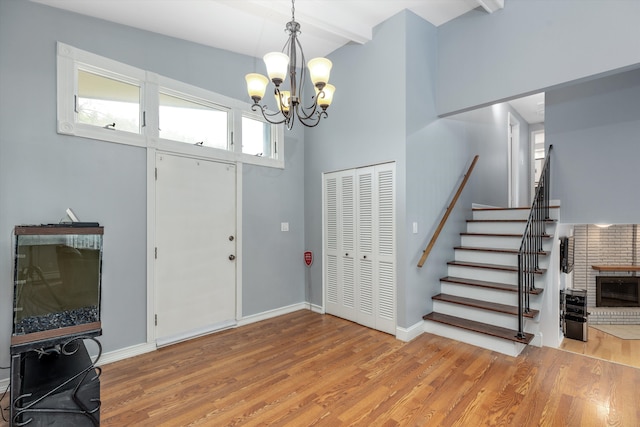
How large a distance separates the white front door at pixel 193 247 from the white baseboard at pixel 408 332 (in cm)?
205

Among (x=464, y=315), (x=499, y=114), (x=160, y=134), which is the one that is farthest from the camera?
(x=499, y=114)

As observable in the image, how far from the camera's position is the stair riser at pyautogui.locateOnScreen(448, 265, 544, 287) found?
12.1 feet

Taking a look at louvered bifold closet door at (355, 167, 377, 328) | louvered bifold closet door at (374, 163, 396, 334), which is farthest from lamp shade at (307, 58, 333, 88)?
louvered bifold closet door at (355, 167, 377, 328)

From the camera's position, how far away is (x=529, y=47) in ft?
10.3

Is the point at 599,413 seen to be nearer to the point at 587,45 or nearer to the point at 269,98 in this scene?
the point at 587,45

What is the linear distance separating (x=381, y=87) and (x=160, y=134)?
261 cm

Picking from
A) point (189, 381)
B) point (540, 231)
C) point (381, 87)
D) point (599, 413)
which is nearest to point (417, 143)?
point (381, 87)

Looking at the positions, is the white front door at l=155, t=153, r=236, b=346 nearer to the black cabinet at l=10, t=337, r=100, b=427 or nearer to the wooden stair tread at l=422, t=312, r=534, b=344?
the black cabinet at l=10, t=337, r=100, b=427

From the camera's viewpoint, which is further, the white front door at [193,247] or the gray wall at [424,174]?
the gray wall at [424,174]

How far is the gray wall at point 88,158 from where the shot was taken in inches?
103

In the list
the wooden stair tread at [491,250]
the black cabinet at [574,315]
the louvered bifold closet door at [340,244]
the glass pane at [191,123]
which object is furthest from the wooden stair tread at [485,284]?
the glass pane at [191,123]

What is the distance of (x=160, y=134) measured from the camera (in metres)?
3.43

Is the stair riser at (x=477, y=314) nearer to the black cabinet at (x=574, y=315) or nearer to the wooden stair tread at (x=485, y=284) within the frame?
the wooden stair tread at (x=485, y=284)

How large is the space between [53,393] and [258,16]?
11.9 feet
